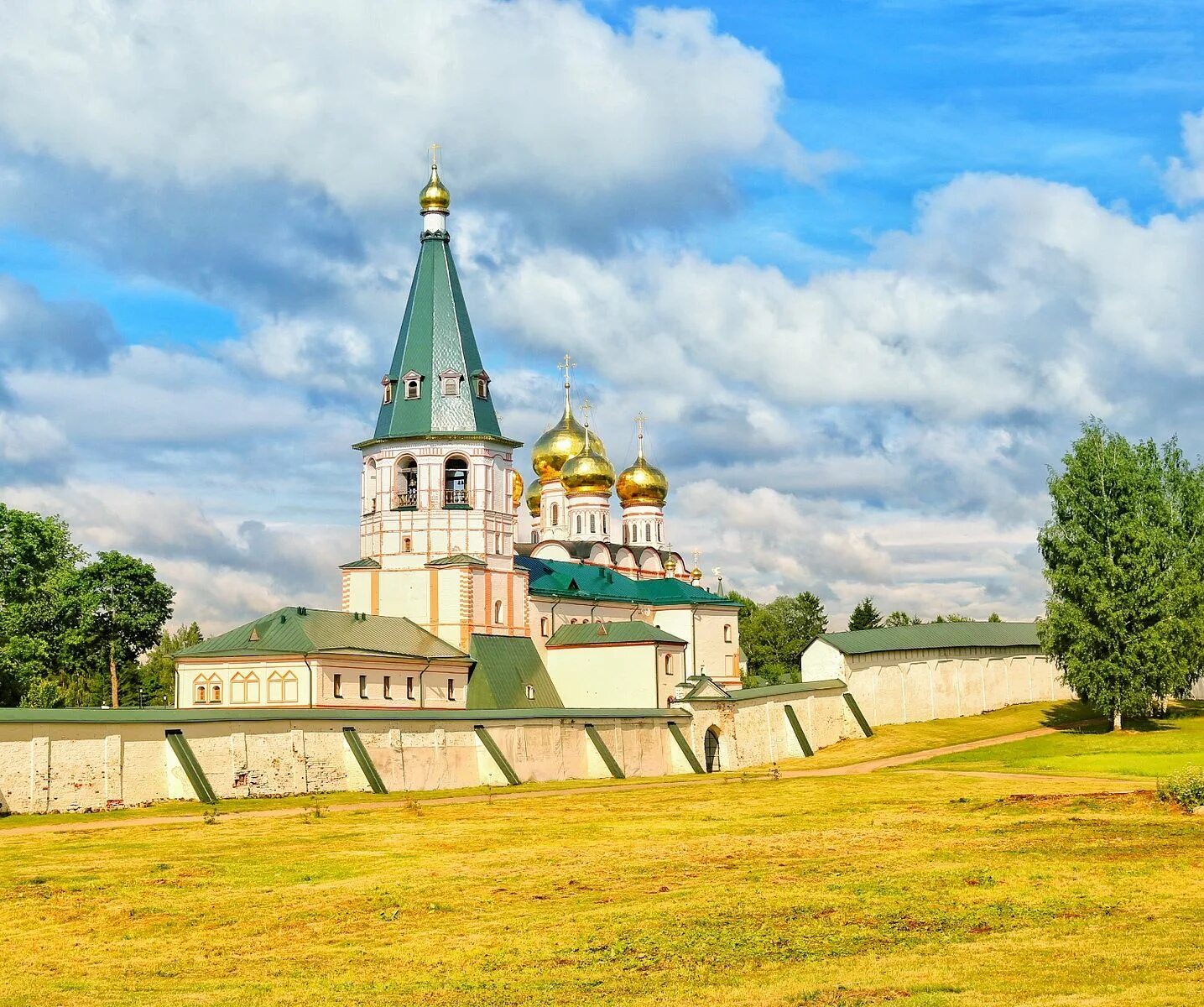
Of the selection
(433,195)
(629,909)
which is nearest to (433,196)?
(433,195)

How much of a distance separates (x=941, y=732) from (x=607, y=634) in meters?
13.7

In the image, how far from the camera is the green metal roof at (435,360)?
2269 inches

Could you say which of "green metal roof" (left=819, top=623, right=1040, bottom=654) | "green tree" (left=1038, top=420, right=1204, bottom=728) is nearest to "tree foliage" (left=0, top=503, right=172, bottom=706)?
"green metal roof" (left=819, top=623, right=1040, bottom=654)

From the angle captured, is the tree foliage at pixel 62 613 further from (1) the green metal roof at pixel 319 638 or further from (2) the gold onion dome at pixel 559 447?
(2) the gold onion dome at pixel 559 447

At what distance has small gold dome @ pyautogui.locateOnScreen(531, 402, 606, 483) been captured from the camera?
79.6 metres

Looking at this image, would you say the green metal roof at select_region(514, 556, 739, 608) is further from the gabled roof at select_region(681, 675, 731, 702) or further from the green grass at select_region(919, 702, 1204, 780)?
the green grass at select_region(919, 702, 1204, 780)

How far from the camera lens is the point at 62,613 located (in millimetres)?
60156

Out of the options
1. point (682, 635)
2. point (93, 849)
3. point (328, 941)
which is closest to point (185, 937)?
point (328, 941)

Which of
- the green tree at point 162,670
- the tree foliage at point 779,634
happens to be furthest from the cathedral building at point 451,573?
the tree foliage at point 779,634

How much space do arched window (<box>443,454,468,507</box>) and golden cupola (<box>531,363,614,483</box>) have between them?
67.1ft

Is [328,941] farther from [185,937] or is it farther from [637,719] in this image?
[637,719]

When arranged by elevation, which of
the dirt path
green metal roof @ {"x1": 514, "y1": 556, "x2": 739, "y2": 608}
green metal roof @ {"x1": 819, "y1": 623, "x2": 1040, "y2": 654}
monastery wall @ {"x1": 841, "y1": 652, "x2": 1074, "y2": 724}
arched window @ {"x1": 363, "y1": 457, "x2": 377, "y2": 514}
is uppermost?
arched window @ {"x1": 363, "y1": 457, "x2": 377, "y2": 514}

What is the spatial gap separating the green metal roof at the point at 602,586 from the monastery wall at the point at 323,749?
14.1 m

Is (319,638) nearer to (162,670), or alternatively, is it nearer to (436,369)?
(436,369)
